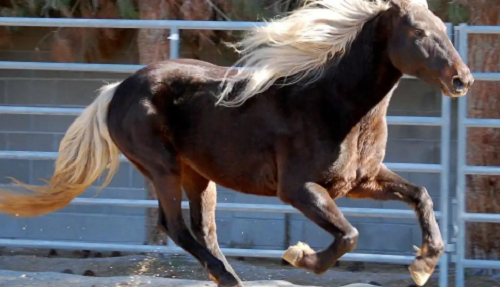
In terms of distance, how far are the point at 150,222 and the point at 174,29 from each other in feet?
5.96

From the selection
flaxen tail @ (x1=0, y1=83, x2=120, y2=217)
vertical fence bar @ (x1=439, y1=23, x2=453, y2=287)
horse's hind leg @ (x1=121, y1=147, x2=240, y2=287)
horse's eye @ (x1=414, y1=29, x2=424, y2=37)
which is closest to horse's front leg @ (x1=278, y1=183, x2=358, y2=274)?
horse's hind leg @ (x1=121, y1=147, x2=240, y2=287)

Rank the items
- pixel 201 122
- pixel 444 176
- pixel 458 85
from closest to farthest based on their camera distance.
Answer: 1. pixel 458 85
2. pixel 201 122
3. pixel 444 176

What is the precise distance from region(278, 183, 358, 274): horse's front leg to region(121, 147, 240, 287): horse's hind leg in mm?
561

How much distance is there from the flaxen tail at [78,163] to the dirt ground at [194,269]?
3.99 ft

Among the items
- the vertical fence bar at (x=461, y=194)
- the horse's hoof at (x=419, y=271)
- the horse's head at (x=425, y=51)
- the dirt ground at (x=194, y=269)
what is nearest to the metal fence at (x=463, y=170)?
the vertical fence bar at (x=461, y=194)

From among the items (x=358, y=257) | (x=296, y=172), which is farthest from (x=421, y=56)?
(x=358, y=257)

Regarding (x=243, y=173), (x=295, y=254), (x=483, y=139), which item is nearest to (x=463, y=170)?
(x=483, y=139)

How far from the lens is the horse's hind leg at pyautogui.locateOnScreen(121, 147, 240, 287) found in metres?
4.50

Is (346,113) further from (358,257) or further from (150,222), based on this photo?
(150,222)

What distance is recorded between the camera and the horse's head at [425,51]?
12.8 ft

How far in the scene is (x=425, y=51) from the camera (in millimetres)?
3980

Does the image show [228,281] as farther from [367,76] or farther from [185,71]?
[367,76]

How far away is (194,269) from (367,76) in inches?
107

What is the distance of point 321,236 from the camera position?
7.40 m
